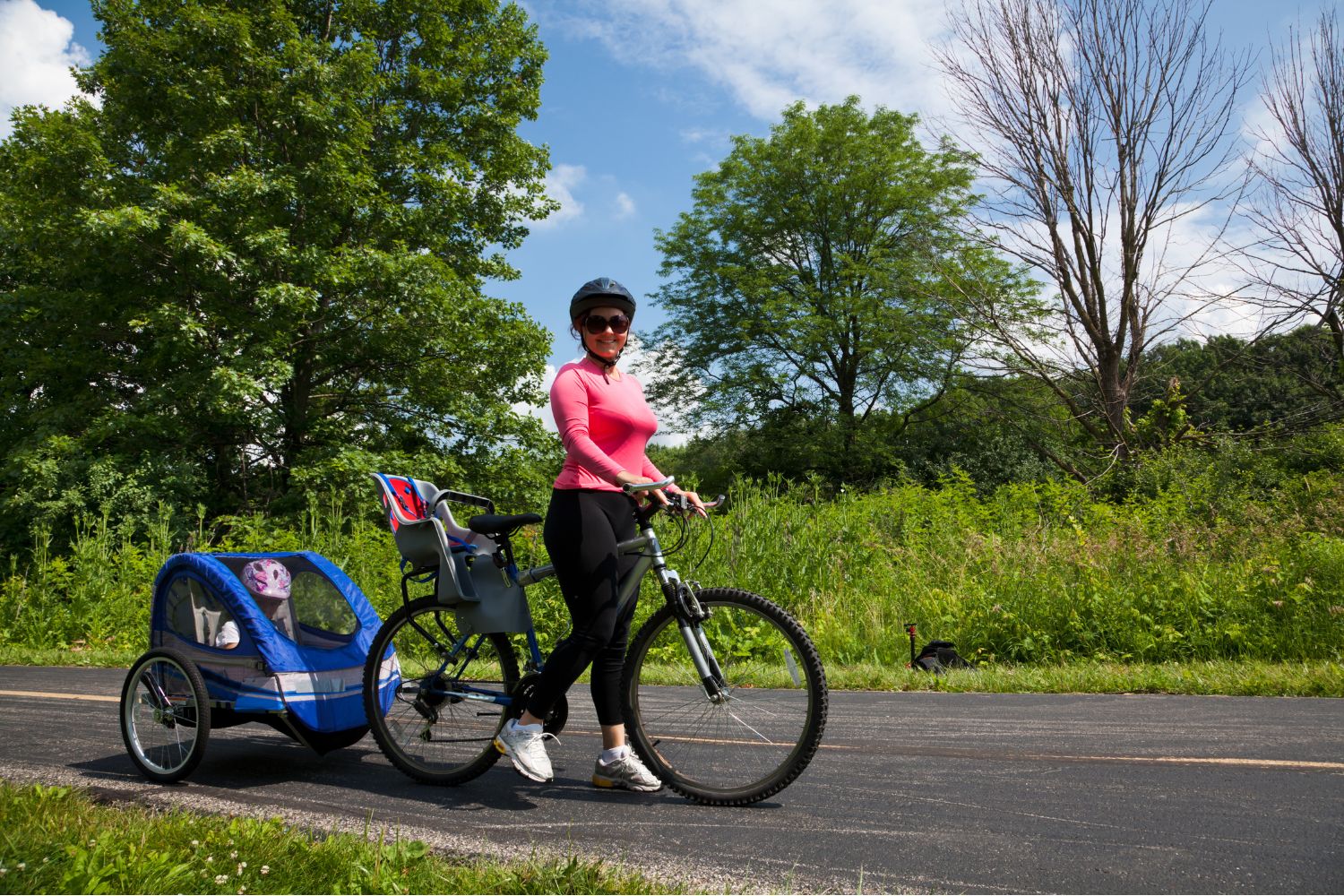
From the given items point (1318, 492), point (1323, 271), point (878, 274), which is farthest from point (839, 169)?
point (1318, 492)

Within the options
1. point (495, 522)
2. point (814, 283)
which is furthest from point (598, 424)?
point (814, 283)

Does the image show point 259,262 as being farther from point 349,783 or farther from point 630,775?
point 630,775

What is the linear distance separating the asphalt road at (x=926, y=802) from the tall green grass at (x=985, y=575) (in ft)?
7.54

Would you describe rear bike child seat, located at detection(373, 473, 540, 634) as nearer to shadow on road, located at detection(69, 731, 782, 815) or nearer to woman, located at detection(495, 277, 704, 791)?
woman, located at detection(495, 277, 704, 791)

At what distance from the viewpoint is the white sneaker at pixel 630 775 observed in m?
3.94

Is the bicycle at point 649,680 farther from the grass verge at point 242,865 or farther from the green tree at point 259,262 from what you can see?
the green tree at point 259,262

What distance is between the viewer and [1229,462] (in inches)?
669

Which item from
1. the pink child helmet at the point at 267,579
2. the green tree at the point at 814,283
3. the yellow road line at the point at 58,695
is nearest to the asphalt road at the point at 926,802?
the pink child helmet at the point at 267,579

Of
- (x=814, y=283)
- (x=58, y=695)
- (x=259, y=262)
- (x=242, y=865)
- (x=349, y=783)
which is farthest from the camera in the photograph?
(x=814, y=283)

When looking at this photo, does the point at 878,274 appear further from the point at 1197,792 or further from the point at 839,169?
the point at 1197,792

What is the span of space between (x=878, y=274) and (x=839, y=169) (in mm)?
5485

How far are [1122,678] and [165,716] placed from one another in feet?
20.6

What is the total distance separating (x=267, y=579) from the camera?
4699 mm

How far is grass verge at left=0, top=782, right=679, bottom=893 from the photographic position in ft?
9.10
